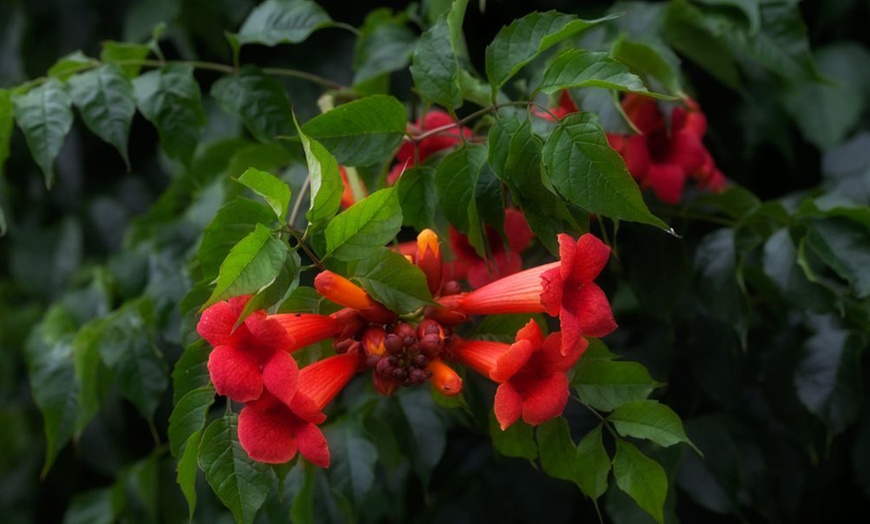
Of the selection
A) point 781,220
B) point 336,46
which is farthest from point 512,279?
point 336,46

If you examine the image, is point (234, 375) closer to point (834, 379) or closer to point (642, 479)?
point (642, 479)

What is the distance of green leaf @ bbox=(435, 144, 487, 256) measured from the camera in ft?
4.22

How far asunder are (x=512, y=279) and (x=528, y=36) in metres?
0.31

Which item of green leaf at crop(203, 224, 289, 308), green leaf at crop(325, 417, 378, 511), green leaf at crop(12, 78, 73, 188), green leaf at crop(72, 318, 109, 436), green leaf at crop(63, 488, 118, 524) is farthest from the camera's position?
green leaf at crop(63, 488, 118, 524)

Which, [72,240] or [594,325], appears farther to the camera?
[72,240]

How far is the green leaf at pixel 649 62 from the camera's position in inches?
62.9

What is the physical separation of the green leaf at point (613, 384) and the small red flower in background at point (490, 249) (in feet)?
0.81

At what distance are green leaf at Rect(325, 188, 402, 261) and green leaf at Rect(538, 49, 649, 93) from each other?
0.25 metres

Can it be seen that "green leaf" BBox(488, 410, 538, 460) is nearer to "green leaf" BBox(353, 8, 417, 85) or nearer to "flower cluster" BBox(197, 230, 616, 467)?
"flower cluster" BBox(197, 230, 616, 467)

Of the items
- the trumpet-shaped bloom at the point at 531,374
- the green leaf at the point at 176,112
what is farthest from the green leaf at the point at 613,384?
the green leaf at the point at 176,112

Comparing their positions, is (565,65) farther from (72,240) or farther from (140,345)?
(72,240)

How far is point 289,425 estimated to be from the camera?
1.15 metres

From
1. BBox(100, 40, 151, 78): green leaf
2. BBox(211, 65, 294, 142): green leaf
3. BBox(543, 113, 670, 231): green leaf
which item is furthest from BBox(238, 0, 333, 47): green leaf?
BBox(543, 113, 670, 231): green leaf

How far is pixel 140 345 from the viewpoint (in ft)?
5.62
